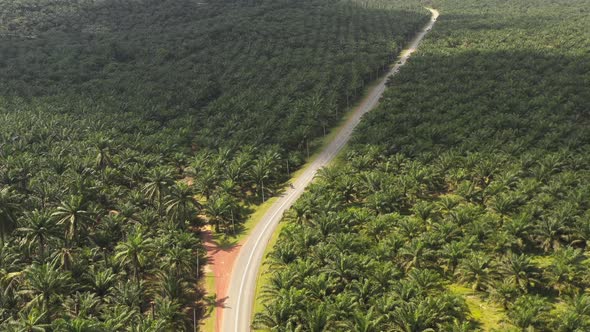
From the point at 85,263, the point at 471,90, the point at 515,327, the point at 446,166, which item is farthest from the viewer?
the point at 471,90

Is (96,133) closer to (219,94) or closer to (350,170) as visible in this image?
(219,94)

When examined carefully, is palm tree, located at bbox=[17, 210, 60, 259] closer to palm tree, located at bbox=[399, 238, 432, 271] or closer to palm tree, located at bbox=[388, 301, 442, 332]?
palm tree, located at bbox=[388, 301, 442, 332]

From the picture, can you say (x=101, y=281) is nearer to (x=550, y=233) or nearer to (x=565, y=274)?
(x=565, y=274)

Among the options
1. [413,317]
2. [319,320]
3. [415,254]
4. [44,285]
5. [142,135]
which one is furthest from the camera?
[142,135]

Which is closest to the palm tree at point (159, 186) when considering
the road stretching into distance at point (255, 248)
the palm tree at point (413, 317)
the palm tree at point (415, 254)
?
the road stretching into distance at point (255, 248)

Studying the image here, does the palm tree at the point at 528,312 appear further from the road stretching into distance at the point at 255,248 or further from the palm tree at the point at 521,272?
the road stretching into distance at the point at 255,248

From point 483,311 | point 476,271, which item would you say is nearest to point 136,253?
point 476,271

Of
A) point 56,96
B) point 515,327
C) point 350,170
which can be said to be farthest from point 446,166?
point 56,96
